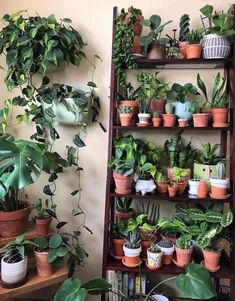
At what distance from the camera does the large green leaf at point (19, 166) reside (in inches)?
42.8

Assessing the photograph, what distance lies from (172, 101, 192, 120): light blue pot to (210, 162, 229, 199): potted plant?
0.33 metres

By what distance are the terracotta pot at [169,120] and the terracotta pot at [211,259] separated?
0.75m

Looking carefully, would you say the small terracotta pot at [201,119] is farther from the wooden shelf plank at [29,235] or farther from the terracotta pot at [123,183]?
the wooden shelf plank at [29,235]

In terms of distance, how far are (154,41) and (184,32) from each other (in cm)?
20

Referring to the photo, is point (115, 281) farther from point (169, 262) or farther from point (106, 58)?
point (106, 58)

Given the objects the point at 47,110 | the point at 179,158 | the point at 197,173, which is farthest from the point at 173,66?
the point at 47,110

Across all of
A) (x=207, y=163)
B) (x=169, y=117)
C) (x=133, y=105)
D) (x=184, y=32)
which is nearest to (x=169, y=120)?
(x=169, y=117)

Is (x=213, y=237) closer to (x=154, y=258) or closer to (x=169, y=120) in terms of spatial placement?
(x=154, y=258)

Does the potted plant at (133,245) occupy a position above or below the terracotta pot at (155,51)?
below

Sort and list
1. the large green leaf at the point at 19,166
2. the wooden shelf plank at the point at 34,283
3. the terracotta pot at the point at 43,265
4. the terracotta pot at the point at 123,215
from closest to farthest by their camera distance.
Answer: the large green leaf at the point at 19,166
the wooden shelf plank at the point at 34,283
the terracotta pot at the point at 43,265
the terracotta pot at the point at 123,215

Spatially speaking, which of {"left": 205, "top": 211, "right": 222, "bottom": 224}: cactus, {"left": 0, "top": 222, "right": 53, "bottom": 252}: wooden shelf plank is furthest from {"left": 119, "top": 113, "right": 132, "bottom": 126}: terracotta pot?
{"left": 0, "top": 222, "right": 53, "bottom": 252}: wooden shelf plank

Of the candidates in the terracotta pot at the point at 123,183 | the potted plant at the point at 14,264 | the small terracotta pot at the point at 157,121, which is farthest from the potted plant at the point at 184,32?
the potted plant at the point at 14,264

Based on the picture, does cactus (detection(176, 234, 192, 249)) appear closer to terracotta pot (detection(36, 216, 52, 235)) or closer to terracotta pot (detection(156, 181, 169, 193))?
terracotta pot (detection(156, 181, 169, 193))

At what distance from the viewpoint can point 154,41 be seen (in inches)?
57.1
